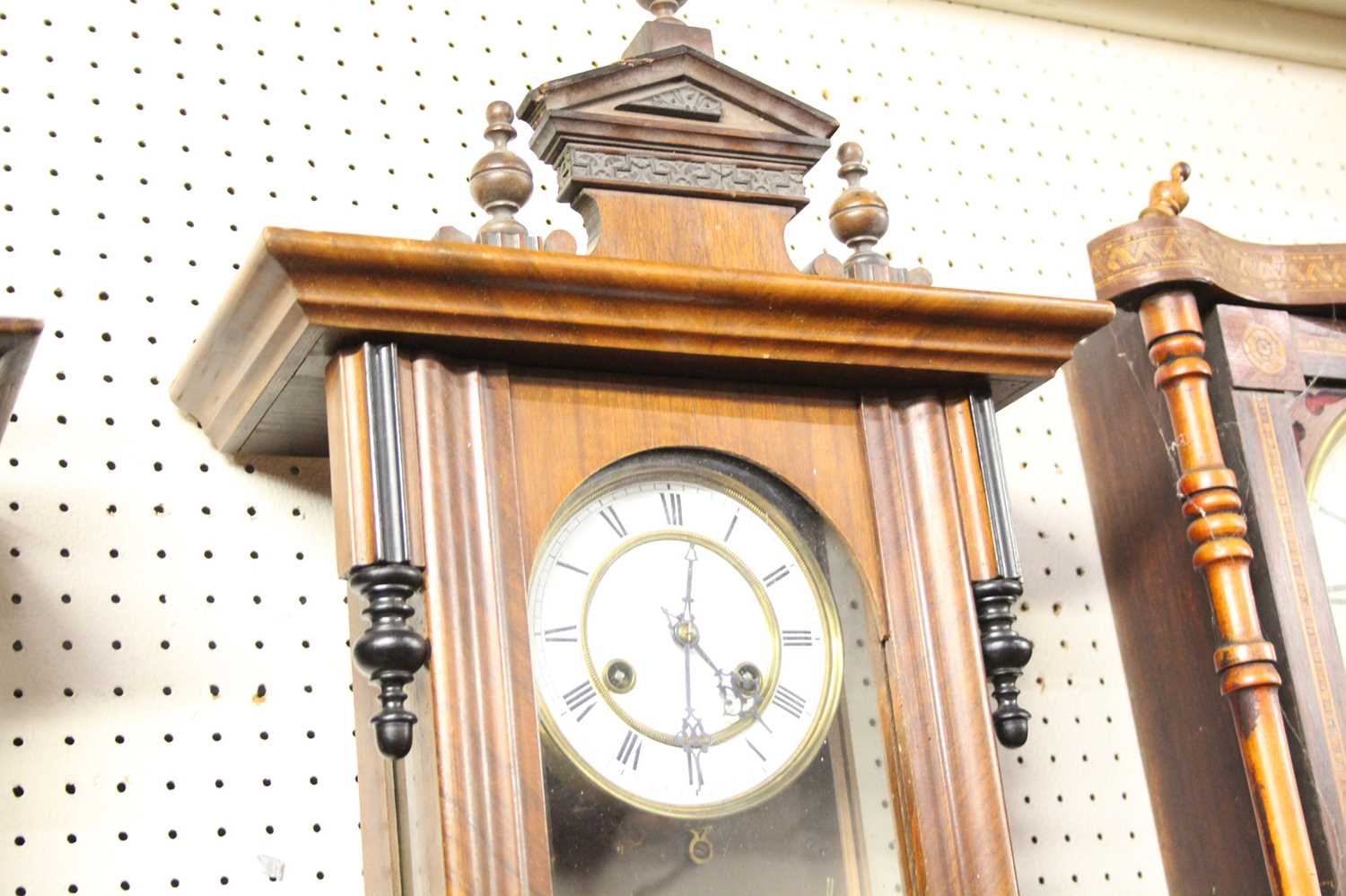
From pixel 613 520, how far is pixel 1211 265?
2.49 ft

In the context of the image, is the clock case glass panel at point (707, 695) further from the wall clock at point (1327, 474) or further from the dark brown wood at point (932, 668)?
the wall clock at point (1327, 474)

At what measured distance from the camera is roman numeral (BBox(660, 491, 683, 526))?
54.9 inches

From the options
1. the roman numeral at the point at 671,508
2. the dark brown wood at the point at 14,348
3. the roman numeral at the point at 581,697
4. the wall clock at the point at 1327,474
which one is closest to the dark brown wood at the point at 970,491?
the roman numeral at the point at 671,508

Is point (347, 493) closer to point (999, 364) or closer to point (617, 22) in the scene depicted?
point (999, 364)

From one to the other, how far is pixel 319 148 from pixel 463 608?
66 centimetres

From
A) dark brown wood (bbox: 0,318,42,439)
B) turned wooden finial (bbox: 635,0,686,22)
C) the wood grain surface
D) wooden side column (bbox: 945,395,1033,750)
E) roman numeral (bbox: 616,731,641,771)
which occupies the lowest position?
roman numeral (bbox: 616,731,641,771)

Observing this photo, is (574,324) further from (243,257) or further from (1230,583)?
(1230,583)

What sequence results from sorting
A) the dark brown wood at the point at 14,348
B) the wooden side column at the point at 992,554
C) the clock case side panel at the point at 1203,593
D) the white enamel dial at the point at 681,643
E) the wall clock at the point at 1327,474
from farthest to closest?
the wall clock at the point at 1327,474, the clock case side panel at the point at 1203,593, the wooden side column at the point at 992,554, the white enamel dial at the point at 681,643, the dark brown wood at the point at 14,348

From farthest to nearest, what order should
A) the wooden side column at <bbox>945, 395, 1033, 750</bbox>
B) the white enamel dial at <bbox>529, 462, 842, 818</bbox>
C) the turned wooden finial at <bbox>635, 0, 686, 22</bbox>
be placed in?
the turned wooden finial at <bbox>635, 0, 686, 22</bbox>, the wooden side column at <bbox>945, 395, 1033, 750</bbox>, the white enamel dial at <bbox>529, 462, 842, 818</bbox>

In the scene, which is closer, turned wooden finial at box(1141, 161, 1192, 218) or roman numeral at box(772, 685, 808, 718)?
roman numeral at box(772, 685, 808, 718)

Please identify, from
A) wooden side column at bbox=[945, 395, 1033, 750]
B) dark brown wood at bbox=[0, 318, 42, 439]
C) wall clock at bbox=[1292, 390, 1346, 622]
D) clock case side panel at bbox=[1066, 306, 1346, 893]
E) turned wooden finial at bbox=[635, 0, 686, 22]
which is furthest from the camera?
wall clock at bbox=[1292, 390, 1346, 622]

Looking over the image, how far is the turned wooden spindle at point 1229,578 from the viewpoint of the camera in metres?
1.62

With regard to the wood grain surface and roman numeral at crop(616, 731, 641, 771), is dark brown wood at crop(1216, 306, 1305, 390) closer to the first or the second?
the wood grain surface

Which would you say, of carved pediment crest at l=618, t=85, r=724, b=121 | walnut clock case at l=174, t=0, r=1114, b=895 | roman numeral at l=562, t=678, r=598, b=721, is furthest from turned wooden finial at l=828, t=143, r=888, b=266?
roman numeral at l=562, t=678, r=598, b=721
